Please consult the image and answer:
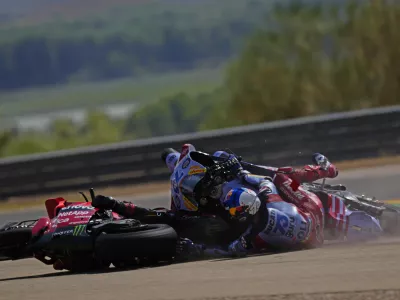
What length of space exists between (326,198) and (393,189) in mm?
4755

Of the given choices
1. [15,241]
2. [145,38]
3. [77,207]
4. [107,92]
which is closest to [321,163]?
[77,207]

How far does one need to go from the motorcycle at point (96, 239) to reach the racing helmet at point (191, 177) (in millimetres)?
449

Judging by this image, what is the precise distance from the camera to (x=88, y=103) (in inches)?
2653

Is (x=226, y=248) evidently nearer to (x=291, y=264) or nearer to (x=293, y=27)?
(x=291, y=264)

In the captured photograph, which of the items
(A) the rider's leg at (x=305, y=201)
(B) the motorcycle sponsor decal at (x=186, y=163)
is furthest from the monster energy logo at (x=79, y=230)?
(A) the rider's leg at (x=305, y=201)

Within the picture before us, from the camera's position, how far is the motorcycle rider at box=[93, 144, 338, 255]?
8.35 meters

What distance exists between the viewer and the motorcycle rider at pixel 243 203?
835 centimetres

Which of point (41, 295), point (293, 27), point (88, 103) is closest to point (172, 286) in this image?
point (41, 295)

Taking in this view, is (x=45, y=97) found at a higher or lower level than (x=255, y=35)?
lower

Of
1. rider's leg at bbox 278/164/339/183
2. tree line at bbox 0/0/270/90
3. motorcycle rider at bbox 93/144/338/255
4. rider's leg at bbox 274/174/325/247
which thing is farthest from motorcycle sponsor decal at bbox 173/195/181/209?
tree line at bbox 0/0/270/90

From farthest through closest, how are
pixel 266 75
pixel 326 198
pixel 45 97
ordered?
1. pixel 45 97
2. pixel 266 75
3. pixel 326 198

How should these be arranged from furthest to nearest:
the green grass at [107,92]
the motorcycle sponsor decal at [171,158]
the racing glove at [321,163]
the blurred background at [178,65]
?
1. the green grass at [107,92]
2. the blurred background at [178,65]
3. the motorcycle sponsor decal at [171,158]
4. the racing glove at [321,163]

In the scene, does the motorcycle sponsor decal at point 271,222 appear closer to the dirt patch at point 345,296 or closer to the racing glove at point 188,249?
the racing glove at point 188,249

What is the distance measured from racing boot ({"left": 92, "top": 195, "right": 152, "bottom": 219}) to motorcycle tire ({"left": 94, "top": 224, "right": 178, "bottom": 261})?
0.41 metres
